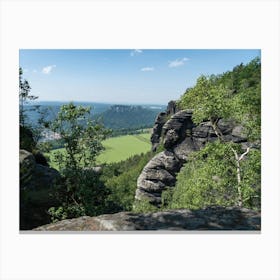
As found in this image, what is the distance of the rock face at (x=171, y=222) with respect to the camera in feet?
14.7

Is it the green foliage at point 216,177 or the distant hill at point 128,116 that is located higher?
the distant hill at point 128,116

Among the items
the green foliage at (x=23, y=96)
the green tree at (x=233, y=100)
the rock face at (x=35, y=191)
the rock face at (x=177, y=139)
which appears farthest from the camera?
the rock face at (x=177, y=139)

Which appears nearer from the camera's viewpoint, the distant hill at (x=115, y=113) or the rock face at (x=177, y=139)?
the distant hill at (x=115, y=113)

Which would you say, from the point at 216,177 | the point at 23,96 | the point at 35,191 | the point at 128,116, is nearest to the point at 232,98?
the point at 216,177

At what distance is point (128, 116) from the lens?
21.0 feet

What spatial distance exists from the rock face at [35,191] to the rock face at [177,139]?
8.54ft

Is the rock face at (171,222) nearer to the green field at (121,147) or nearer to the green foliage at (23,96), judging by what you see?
the green field at (121,147)

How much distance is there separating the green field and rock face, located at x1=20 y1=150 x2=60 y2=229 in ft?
1.05

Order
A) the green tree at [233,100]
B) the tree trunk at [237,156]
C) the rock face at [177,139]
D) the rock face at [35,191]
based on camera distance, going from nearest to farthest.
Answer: the rock face at [35,191] → the green tree at [233,100] → the tree trunk at [237,156] → the rock face at [177,139]

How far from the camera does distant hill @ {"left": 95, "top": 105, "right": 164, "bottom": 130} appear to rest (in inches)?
241
